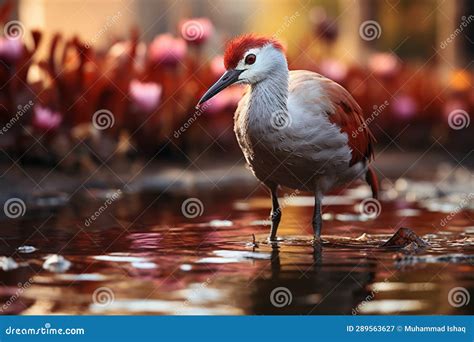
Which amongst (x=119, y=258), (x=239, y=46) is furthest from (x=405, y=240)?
(x=119, y=258)

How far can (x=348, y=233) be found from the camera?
7.38m

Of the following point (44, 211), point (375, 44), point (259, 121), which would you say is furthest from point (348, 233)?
point (375, 44)

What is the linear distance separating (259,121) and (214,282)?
5.36 ft

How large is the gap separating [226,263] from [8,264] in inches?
48.0

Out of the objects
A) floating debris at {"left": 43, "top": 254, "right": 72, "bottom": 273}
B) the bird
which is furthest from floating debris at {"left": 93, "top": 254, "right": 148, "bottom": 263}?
the bird

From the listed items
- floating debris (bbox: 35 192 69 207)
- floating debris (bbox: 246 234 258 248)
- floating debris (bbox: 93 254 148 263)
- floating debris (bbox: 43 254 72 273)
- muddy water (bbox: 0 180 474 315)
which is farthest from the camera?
floating debris (bbox: 35 192 69 207)

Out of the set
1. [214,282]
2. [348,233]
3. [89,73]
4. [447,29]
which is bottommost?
[214,282]

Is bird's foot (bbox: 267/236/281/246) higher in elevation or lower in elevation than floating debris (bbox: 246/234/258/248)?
higher

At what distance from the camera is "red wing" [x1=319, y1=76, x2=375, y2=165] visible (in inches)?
280

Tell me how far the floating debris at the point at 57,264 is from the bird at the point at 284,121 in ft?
4.97

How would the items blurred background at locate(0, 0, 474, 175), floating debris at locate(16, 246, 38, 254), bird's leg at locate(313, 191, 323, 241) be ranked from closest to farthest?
floating debris at locate(16, 246, 38, 254) → bird's leg at locate(313, 191, 323, 241) → blurred background at locate(0, 0, 474, 175)

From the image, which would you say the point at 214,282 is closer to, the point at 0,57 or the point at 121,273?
the point at 121,273

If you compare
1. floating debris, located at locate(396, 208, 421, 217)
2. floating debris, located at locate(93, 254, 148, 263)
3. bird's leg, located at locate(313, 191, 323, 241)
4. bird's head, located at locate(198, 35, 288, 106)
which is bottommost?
floating debris, located at locate(93, 254, 148, 263)

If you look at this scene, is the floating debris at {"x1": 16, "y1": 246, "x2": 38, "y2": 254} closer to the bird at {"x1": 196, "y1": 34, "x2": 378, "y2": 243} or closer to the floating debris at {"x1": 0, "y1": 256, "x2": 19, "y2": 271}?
the floating debris at {"x1": 0, "y1": 256, "x2": 19, "y2": 271}
